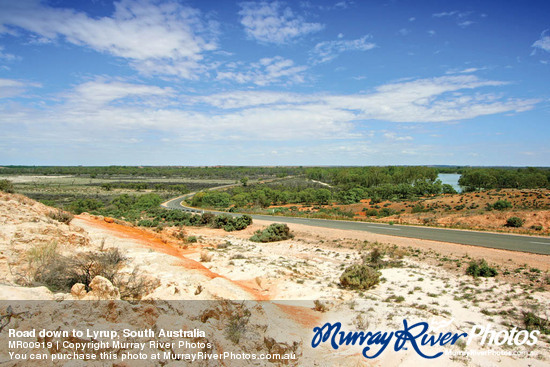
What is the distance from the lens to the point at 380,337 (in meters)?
7.23

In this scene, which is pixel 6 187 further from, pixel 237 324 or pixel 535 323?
pixel 535 323

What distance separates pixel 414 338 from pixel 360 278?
12.8ft

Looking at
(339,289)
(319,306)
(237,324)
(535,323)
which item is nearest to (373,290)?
(339,289)

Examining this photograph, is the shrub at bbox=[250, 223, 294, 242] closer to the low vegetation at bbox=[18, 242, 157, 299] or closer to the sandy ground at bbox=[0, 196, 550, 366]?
the sandy ground at bbox=[0, 196, 550, 366]

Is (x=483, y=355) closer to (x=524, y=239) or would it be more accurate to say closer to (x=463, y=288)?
(x=463, y=288)

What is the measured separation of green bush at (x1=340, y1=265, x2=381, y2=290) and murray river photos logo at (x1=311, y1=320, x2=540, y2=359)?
10.2ft

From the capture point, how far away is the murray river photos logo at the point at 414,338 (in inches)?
267

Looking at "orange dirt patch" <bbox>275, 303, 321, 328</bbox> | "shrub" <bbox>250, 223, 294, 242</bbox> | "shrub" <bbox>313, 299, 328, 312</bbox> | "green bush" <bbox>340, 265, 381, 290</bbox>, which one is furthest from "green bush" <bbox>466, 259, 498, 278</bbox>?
"shrub" <bbox>250, 223, 294, 242</bbox>

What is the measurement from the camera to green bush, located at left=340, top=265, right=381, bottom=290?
10.8 meters

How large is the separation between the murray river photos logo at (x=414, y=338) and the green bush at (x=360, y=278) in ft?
10.2

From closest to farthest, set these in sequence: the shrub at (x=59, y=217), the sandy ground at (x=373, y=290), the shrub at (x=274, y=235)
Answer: the sandy ground at (x=373, y=290) → the shrub at (x=59, y=217) → the shrub at (x=274, y=235)

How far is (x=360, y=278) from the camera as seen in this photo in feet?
36.4

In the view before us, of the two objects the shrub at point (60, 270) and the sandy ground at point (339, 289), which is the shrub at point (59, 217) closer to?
the sandy ground at point (339, 289)

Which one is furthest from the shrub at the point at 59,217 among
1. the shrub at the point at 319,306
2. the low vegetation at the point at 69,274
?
the shrub at the point at 319,306
